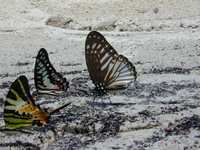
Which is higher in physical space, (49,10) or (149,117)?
(49,10)

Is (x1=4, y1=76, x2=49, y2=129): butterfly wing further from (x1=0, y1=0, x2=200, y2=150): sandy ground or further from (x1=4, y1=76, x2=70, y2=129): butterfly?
(x1=0, y1=0, x2=200, y2=150): sandy ground

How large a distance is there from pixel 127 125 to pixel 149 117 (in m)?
0.20

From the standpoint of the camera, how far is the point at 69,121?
15.1 ft

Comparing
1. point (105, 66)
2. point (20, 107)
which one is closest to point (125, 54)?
point (105, 66)

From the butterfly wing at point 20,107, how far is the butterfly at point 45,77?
0.62 meters

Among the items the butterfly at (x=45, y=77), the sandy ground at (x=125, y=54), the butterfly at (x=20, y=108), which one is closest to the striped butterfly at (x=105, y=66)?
the sandy ground at (x=125, y=54)

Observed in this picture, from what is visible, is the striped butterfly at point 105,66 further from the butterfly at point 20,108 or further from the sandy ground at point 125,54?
the butterfly at point 20,108

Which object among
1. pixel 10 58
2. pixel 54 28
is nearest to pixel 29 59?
pixel 10 58

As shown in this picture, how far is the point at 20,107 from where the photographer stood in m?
4.13

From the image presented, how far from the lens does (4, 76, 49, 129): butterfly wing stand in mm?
4051

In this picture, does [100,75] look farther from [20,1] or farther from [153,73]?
[20,1]

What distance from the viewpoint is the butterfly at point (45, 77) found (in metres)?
4.87

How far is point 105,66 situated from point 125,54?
1666 mm

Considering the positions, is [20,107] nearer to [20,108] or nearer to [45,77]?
[20,108]
